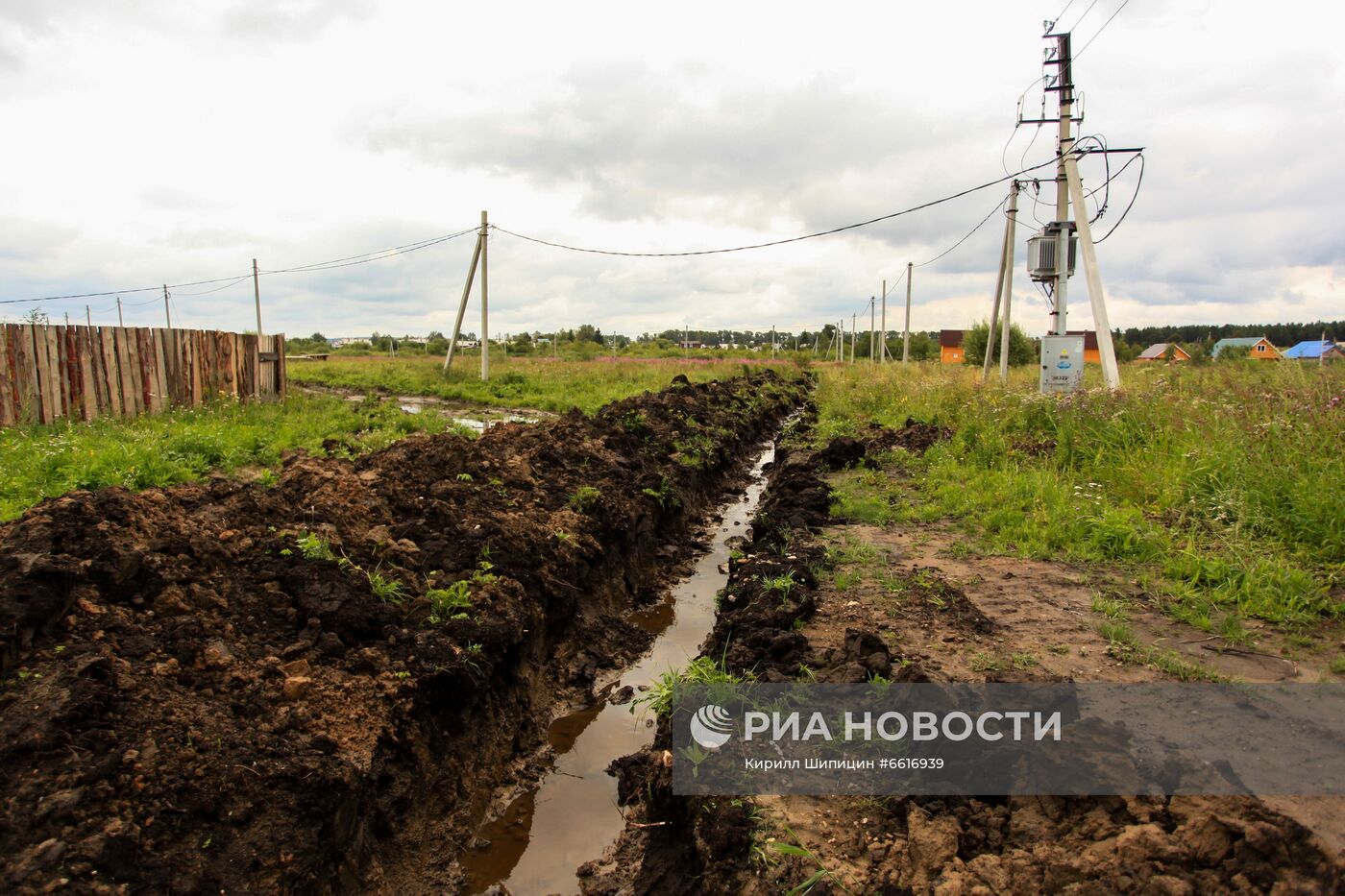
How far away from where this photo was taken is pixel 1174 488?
6.08 meters

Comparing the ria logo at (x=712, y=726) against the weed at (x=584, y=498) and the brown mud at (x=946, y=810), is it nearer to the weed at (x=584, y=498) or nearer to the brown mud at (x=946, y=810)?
the brown mud at (x=946, y=810)

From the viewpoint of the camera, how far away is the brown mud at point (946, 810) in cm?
215

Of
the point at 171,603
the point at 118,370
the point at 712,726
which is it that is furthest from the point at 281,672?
the point at 118,370

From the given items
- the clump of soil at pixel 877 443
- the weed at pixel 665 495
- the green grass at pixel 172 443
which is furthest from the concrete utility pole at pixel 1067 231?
the green grass at pixel 172 443

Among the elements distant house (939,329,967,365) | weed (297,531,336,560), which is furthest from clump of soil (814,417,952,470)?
distant house (939,329,967,365)

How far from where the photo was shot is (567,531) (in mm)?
5859

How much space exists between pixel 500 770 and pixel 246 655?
143cm

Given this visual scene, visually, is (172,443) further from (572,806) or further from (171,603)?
(572,806)

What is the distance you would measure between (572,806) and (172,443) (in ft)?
23.1

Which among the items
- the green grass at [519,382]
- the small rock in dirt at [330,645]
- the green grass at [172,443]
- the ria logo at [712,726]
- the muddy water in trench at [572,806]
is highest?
the green grass at [519,382]

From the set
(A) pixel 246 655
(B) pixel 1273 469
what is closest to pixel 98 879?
(A) pixel 246 655

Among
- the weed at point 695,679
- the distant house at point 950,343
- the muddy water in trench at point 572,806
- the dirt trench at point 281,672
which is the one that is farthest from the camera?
the distant house at point 950,343

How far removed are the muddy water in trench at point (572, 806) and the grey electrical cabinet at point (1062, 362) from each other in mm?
9611

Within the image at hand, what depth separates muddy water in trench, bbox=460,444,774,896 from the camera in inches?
128
